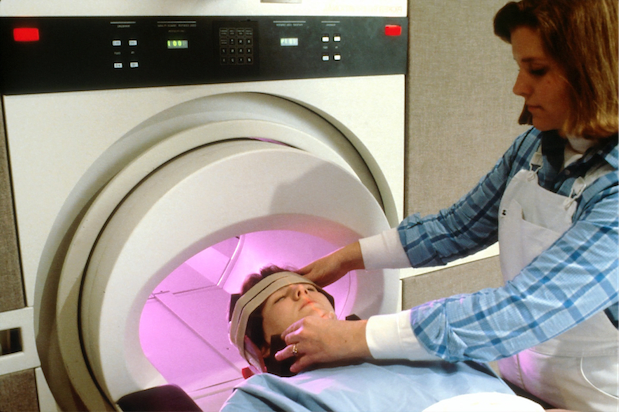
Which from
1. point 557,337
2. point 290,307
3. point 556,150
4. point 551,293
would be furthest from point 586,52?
point 290,307

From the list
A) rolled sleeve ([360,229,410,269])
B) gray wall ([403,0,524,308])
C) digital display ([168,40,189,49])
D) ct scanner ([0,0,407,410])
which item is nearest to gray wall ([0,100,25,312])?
ct scanner ([0,0,407,410])

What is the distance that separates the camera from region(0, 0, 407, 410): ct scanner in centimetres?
91

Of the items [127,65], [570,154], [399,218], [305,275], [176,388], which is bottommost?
[176,388]

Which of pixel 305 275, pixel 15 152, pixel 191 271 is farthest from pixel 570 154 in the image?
pixel 191 271

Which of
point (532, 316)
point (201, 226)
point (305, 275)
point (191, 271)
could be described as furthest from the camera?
point (191, 271)

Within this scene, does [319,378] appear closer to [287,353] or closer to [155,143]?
[287,353]

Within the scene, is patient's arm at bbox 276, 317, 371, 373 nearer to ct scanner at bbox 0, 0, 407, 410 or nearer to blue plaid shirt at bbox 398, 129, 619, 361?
blue plaid shirt at bbox 398, 129, 619, 361

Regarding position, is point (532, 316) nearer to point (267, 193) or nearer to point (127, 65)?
point (267, 193)

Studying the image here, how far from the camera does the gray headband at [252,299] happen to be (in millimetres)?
1191

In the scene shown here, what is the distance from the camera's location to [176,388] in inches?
40.3

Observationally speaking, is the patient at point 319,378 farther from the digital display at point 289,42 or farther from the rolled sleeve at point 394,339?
the digital display at point 289,42

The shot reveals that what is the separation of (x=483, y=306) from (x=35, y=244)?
2.34 feet

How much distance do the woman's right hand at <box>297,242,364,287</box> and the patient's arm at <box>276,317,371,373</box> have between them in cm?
20

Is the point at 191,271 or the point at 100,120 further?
the point at 191,271
